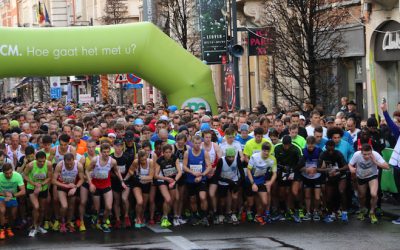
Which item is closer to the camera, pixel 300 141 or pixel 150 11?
pixel 300 141

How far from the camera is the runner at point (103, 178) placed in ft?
53.3

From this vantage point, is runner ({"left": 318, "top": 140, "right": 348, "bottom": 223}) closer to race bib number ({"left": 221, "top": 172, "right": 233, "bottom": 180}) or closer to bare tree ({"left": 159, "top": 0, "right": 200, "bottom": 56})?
race bib number ({"left": 221, "top": 172, "right": 233, "bottom": 180})

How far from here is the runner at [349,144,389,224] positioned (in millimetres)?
16141

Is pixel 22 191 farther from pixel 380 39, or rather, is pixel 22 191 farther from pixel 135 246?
pixel 380 39

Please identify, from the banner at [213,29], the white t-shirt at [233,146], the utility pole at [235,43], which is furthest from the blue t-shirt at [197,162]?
the banner at [213,29]

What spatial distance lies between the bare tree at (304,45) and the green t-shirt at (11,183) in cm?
967

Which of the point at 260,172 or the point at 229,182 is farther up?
the point at 260,172

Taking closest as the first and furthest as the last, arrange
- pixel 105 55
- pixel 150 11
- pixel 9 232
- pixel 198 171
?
pixel 9 232 < pixel 198 171 < pixel 105 55 < pixel 150 11

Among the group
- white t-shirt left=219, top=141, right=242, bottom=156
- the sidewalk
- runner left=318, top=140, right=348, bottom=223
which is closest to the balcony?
the sidewalk

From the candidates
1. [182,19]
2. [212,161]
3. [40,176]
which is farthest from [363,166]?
[182,19]

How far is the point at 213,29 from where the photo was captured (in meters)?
27.9

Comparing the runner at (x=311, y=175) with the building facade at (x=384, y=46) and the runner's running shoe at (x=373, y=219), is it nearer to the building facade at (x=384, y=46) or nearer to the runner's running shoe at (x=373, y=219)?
the runner's running shoe at (x=373, y=219)

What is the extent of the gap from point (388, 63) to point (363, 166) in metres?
11.8

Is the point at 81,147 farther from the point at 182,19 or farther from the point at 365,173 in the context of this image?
the point at 182,19
